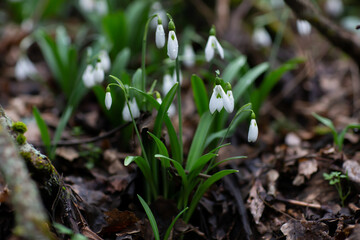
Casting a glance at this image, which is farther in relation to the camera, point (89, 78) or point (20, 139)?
point (89, 78)

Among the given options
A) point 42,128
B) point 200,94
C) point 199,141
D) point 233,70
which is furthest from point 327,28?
point 42,128

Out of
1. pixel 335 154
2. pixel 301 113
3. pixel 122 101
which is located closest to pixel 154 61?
pixel 122 101

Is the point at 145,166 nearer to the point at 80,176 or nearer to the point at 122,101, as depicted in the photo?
the point at 80,176

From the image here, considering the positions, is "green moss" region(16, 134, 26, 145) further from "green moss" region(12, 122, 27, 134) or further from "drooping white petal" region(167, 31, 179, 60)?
"drooping white petal" region(167, 31, 179, 60)

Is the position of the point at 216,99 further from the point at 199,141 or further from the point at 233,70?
the point at 233,70

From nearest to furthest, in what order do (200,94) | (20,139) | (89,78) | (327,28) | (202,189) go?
(20,139) < (202,189) < (200,94) < (89,78) < (327,28)

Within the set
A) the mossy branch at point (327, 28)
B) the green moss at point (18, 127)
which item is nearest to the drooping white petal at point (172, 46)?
the green moss at point (18, 127)

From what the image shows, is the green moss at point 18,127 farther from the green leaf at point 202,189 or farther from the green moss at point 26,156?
the green leaf at point 202,189
